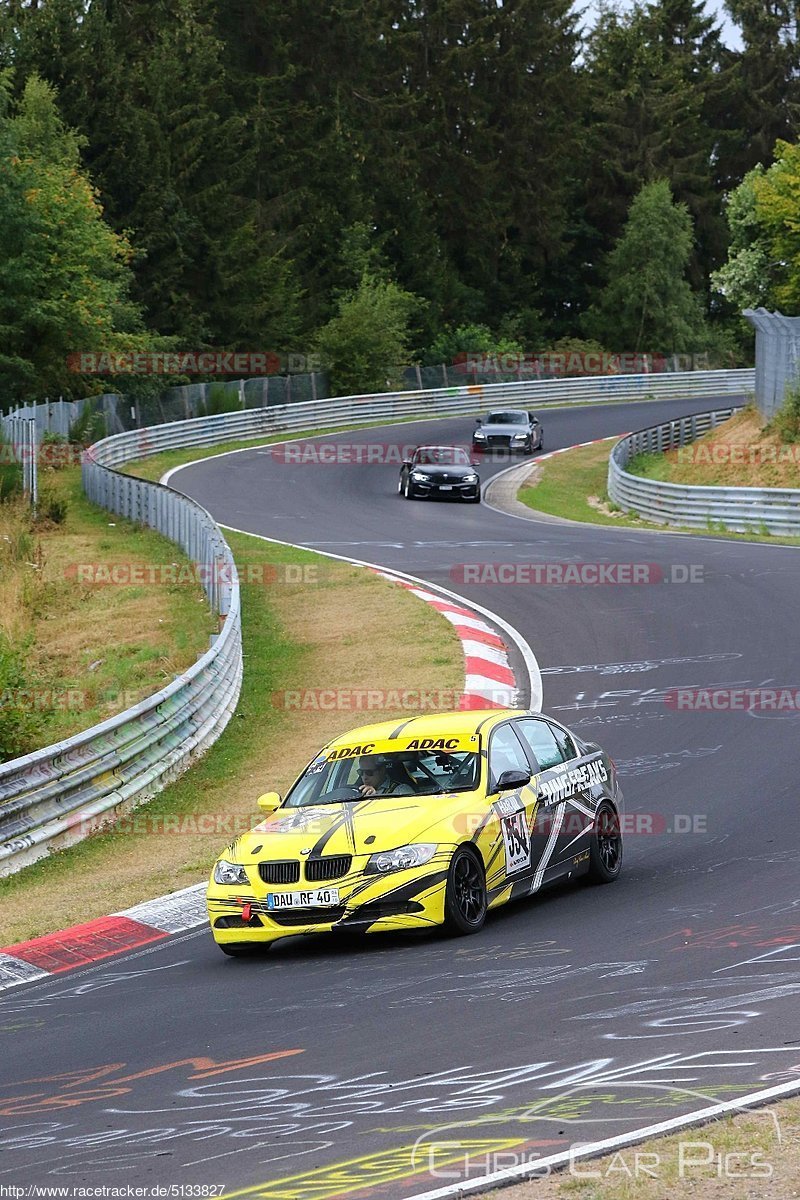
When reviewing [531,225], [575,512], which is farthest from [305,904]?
[531,225]

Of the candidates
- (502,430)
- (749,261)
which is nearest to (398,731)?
(502,430)

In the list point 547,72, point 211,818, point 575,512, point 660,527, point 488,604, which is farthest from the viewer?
point 547,72

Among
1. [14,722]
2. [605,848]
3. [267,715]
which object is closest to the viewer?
[605,848]

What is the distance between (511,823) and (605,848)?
1.26m

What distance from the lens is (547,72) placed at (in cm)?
9888

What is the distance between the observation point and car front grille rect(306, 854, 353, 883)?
395 inches

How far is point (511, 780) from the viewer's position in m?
10.6

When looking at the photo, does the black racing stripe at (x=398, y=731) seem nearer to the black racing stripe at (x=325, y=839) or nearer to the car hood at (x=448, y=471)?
the black racing stripe at (x=325, y=839)

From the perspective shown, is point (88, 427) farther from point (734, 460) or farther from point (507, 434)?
point (734, 460)

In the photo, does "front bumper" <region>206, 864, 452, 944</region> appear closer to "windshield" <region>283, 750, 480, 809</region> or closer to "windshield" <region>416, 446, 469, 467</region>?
"windshield" <region>283, 750, 480, 809</region>

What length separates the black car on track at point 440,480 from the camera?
4153 centimetres

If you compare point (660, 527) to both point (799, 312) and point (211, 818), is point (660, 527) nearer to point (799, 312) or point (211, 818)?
point (211, 818)

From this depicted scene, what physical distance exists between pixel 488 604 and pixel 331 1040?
57.7 ft

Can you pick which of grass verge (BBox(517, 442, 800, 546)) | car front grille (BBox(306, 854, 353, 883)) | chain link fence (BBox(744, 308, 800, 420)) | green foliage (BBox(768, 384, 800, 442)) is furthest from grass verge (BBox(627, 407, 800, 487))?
car front grille (BBox(306, 854, 353, 883))
